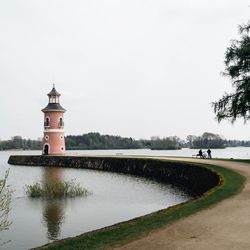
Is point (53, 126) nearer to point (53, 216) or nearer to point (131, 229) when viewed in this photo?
point (53, 216)

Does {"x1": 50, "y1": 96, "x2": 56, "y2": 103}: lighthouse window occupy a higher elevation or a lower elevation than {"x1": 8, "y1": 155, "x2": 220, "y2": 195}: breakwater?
higher

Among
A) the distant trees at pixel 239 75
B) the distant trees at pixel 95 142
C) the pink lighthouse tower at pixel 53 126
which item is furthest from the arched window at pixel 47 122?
the distant trees at pixel 95 142

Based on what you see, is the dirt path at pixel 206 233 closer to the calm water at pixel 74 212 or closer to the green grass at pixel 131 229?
the green grass at pixel 131 229

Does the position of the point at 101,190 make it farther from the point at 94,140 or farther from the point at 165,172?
the point at 94,140

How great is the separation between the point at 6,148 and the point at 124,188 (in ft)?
520

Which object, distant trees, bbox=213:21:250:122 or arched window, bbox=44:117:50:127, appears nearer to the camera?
distant trees, bbox=213:21:250:122

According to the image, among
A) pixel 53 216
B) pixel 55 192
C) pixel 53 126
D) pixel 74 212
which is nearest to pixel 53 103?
pixel 53 126

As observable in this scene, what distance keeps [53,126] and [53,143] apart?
8.70 feet

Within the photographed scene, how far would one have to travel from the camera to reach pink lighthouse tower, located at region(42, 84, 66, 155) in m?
59.1

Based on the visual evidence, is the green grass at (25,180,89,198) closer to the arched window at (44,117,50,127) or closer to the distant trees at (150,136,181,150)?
the arched window at (44,117,50,127)

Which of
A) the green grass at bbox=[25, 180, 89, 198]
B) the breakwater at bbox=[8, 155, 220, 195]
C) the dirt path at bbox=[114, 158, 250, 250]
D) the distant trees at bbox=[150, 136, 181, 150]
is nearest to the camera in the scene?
the dirt path at bbox=[114, 158, 250, 250]

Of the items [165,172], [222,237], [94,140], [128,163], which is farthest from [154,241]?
[94,140]

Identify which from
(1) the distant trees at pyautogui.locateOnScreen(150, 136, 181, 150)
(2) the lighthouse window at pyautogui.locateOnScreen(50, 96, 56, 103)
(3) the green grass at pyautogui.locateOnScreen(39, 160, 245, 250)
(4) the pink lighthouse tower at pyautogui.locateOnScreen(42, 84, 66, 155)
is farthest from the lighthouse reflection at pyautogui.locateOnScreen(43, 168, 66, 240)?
(1) the distant trees at pyautogui.locateOnScreen(150, 136, 181, 150)

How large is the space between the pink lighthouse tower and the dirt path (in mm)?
49594
